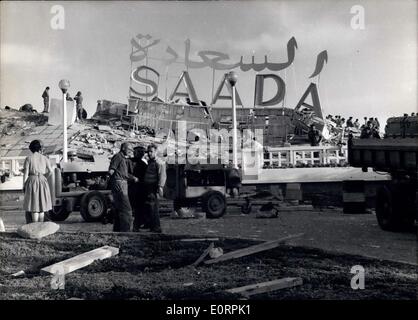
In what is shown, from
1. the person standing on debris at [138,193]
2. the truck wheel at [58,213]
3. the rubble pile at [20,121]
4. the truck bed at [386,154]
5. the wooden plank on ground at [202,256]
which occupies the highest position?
the rubble pile at [20,121]

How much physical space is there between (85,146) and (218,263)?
11.7 m

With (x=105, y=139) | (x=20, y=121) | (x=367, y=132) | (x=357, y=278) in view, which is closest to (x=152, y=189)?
(x=357, y=278)

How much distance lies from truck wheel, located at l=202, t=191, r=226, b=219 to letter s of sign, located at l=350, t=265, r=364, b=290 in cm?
625

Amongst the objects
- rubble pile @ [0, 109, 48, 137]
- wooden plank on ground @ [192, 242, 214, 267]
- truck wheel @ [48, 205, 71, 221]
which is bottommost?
wooden plank on ground @ [192, 242, 214, 267]

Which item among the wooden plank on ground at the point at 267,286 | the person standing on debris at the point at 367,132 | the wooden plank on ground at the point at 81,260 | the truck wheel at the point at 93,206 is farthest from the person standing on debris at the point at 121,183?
the person standing on debris at the point at 367,132

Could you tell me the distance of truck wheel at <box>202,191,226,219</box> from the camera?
39.6ft

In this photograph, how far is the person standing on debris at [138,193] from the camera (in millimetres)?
9047

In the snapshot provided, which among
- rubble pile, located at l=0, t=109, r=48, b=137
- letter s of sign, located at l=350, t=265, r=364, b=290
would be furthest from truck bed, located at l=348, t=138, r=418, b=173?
rubble pile, located at l=0, t=109, r=48, b=137

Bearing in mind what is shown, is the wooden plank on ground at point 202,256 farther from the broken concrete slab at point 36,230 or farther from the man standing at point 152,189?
the broken concrete slab at point 36,230

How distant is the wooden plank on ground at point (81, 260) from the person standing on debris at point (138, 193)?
212 cm

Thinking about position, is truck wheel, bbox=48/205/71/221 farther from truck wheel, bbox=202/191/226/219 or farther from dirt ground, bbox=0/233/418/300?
dirt ground, bbox=0/233/418/300

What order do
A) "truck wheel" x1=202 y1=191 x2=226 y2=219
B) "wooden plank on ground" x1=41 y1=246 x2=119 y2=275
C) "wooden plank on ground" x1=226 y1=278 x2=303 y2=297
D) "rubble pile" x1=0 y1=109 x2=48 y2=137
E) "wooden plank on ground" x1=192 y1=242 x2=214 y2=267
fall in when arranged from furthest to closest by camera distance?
"rubble pile" x1=0 y1=109 x2=48 y2=137 → "truck wheel" x1=202 y1=191 x2=226 y2=219 → "wooden plank on ground" x1=192 y1=242 x2=214 y2=267 → "wooden plank on ground" x1=41 y1=246 x2=119 y2=275 → "wooden plank on ground" x1=226 y1=278 x2=303 y2=297

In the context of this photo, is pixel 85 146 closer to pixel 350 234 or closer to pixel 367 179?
pixel 367 179
